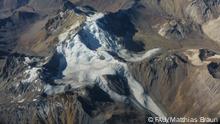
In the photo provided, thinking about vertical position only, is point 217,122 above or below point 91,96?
below

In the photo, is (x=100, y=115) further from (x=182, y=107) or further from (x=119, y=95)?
(x=182, y=107)

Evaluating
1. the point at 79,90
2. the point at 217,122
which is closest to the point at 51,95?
the point at 79,90

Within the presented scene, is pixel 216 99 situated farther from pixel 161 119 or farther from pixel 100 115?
pixel 100 115

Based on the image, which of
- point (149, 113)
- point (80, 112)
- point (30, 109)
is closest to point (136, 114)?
point (149, 113)

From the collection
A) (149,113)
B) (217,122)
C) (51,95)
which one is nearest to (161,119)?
(149,113)

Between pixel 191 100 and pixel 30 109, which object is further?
pixel 191 100

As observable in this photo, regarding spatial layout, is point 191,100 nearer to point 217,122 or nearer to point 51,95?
point 217,122

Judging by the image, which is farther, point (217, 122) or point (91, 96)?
point (91, 96)

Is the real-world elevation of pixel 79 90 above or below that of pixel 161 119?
above
